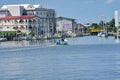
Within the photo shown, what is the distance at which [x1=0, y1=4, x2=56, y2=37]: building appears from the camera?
5556 inches

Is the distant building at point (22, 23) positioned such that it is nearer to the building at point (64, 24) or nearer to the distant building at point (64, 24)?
the building at point (64, 24)

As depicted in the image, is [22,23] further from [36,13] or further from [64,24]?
[64,24]

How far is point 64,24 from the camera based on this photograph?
167 metres

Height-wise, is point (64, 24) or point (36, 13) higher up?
point (36, 13)

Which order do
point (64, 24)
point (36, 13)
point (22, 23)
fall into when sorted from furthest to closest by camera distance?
point (64, 24) < point (36, 13) < point (22, 23)

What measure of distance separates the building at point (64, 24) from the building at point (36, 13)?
813 centimetres

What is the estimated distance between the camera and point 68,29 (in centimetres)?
16762

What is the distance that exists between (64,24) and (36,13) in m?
25.8

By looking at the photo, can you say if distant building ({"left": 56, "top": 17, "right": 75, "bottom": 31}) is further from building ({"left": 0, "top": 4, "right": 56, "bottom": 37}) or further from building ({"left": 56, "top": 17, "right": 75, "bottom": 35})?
building ({"left": 0, "top": 4, "right": 56, "bottom": 37})

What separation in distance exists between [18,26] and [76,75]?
109 metres

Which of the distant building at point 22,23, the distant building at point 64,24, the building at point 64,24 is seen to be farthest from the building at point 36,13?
the distant building at point 64,24

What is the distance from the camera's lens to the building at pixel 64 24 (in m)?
158

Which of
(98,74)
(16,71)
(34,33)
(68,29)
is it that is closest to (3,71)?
(16,71)

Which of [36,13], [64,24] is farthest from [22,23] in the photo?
[64,24]
